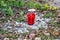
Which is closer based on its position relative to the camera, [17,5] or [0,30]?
[0,30]

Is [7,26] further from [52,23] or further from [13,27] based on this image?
[52,23]

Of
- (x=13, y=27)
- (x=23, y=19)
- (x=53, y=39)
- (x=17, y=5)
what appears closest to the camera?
(x=53, y=39)

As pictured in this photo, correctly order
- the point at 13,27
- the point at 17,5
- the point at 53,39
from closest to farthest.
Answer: the point at 53,39 < the point at 13,27 < the point at 17,5

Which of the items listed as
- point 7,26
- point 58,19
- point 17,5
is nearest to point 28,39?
point 7,26


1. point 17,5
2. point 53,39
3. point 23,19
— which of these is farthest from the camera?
point 17,5

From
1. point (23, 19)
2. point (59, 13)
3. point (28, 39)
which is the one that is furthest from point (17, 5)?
point (28, 39)

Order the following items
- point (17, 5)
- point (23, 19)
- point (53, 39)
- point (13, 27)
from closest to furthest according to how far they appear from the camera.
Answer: point (53, 39) < point (13, 27) < point (23, 19) < point (17, 5)

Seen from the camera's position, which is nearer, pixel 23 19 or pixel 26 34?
pixel 26 34

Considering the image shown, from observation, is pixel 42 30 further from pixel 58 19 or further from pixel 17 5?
pixel 17 5
